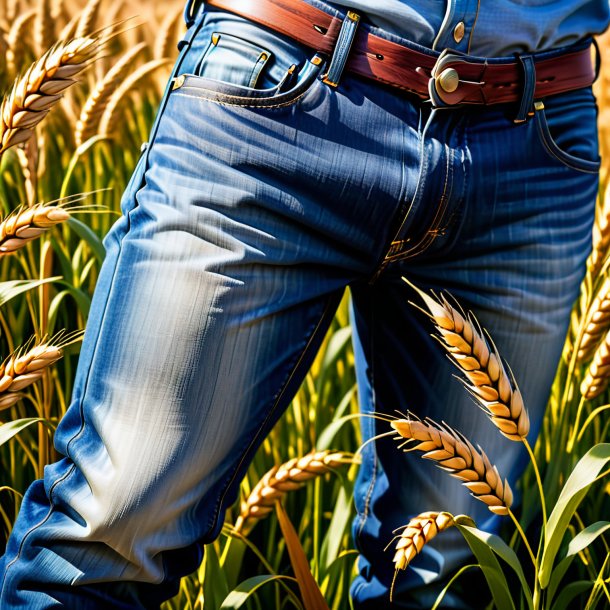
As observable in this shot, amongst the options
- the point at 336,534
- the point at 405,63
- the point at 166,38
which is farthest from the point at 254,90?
the point at 166,38

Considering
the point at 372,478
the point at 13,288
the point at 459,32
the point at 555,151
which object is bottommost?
the point at 372,478

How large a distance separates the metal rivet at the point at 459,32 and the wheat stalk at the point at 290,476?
0.54m

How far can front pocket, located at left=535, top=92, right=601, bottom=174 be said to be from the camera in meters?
1.04

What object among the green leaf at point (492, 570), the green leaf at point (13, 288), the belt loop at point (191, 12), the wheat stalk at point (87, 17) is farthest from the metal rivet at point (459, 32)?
the wheat stalk at point (87, 17)

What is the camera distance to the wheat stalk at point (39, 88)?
1.00 metres

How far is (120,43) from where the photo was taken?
3221 mm

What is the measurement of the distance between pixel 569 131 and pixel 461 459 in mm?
465

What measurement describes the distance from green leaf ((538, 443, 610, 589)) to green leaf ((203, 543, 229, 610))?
1.48ft

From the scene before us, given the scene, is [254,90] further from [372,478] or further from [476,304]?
[372,478]

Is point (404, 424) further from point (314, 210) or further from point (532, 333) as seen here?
point (532, 333)

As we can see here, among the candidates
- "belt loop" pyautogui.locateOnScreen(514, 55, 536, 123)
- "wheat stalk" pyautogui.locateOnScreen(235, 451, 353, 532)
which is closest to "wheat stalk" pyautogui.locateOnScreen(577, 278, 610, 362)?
"belt loop" pyautogui.locateOnScreen(514, 55, 536, 123)

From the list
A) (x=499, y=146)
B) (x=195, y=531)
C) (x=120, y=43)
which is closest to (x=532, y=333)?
(x=499, y=146)

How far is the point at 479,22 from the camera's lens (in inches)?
37.7

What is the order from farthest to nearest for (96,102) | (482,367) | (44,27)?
(44,27), (96,102), (482,367)
